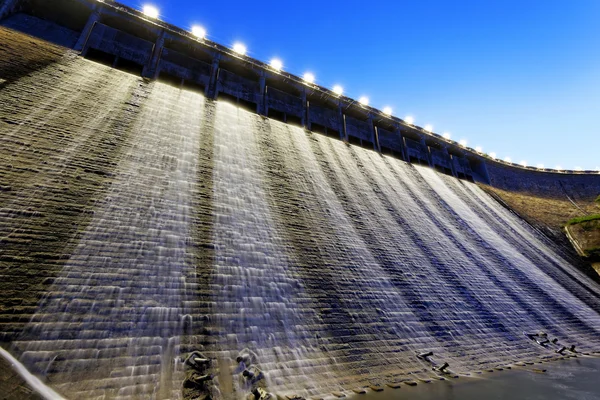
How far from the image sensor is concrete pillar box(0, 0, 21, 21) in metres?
9.22

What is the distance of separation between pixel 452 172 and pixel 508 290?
11.9 metres

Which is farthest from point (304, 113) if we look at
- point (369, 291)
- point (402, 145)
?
point (369, 291)

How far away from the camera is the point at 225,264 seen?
5629 millimetres

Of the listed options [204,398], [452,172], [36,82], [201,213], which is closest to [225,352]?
[204,398]

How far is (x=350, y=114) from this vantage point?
660 inches

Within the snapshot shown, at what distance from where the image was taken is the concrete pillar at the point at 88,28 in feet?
32.9

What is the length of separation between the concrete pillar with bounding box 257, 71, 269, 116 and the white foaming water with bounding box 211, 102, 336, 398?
519cm

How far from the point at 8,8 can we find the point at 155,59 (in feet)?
14.8

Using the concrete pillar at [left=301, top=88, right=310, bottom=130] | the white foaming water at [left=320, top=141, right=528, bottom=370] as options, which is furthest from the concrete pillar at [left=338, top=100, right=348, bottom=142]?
the concrete pillar at [left=301, top=88, right=310, bottom=130]

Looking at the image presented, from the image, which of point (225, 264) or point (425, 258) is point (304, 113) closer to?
point (425, 258)

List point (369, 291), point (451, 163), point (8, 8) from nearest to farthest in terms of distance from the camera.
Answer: point (369, 291) < point (8, 8) < point (451, 163)

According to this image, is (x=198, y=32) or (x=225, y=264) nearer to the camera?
(x=225, y=264)

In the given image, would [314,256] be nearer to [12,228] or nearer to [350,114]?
[12,228]

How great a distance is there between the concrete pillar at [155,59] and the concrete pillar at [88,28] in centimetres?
200
